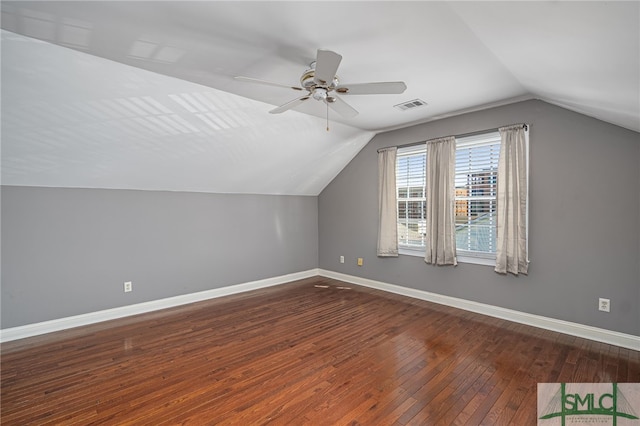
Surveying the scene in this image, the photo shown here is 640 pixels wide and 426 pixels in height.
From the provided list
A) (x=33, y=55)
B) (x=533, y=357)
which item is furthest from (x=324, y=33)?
(x=533, y=357)

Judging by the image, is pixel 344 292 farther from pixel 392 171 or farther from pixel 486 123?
pixel 486 123

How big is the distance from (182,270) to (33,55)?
2844 millimetres

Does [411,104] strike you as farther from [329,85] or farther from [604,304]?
[604,304]

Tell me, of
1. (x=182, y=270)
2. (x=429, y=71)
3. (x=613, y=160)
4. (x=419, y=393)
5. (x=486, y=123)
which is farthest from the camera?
(x=182, y=270)

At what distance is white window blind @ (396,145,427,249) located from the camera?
4.45 meters

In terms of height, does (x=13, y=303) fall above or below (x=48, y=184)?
below

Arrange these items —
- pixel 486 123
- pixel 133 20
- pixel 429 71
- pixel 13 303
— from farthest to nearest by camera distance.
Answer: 1. pixel 486 123
2. pixel 13 303
3. pixel 429 71
4. pixel 133 20

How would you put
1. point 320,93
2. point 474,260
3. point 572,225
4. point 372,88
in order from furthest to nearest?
point 474,260, point 572,225, point 320,93, point 372,88

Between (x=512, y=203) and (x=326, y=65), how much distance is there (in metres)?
2.71

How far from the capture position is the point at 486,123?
365cm

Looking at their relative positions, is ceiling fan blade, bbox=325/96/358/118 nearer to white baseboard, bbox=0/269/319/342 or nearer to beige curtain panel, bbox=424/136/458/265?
beige curtain panel, bbox=424/136/458/265

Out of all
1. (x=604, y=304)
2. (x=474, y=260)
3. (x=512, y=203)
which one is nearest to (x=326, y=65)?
(x=512, y=203)

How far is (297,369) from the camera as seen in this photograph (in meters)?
2.45

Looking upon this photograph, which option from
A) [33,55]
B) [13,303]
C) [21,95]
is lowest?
[13,303]
